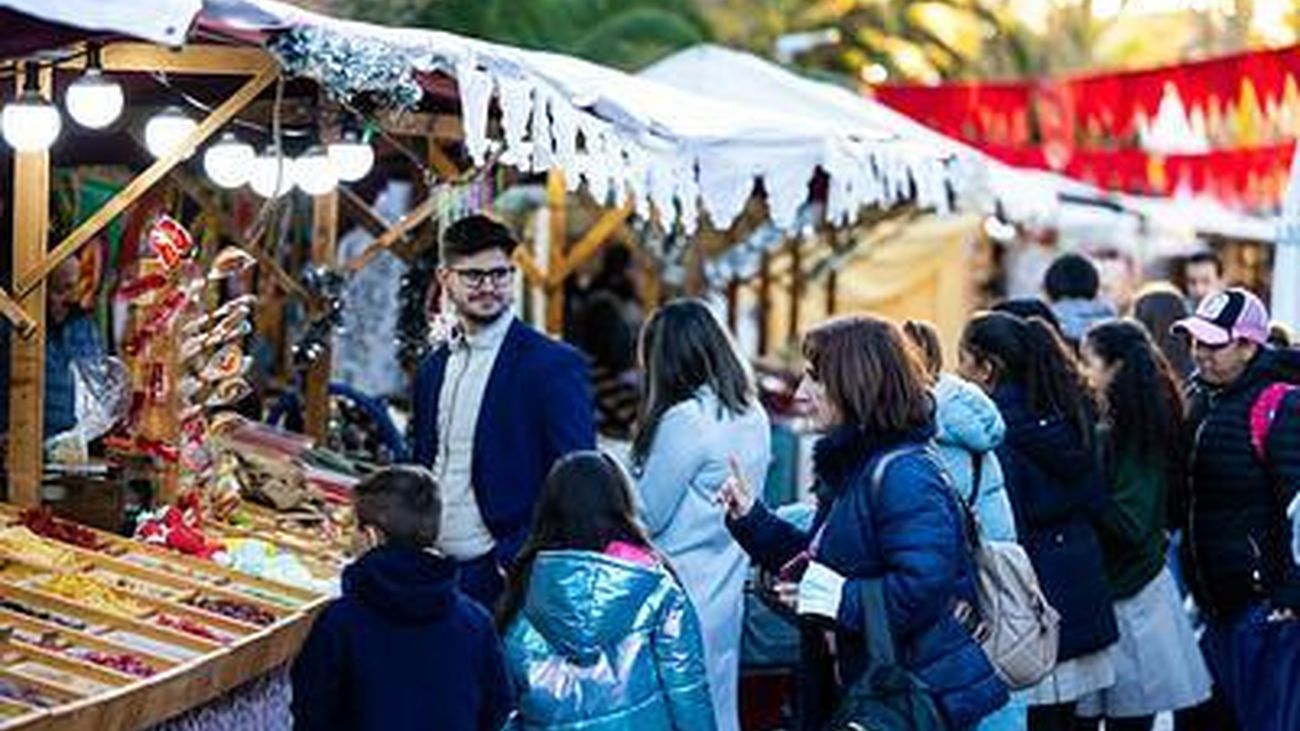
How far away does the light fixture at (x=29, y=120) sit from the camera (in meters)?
7.22

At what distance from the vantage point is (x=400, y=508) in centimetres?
603

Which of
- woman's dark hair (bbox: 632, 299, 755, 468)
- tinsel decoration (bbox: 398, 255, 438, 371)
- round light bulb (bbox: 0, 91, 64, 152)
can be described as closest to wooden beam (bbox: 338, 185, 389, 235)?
tinsel decoration (bbox: 398, 255, 438, 371)

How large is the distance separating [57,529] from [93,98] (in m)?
1.42

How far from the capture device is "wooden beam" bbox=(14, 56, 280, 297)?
778cm

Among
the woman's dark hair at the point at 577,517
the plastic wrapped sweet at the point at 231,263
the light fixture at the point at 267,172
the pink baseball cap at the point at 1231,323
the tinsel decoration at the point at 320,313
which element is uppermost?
the light fixture at the point at 267,172

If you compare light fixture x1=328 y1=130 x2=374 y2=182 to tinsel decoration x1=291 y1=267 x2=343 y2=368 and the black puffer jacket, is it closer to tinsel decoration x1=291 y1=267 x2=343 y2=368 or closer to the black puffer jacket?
tinsel decoration x1=291 y1=267 x2=343 y2=368

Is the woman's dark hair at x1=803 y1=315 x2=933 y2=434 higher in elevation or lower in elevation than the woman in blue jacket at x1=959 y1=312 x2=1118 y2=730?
higher

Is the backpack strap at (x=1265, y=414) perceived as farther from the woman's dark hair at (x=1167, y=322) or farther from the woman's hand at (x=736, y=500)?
the woman's dark hair at (x=1167, y=322)

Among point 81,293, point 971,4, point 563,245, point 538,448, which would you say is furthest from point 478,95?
point 971,4

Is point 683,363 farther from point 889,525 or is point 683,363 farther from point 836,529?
point 889,525

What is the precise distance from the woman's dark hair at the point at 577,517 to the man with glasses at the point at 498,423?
843 mm

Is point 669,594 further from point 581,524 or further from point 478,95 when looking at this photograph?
point 478,95

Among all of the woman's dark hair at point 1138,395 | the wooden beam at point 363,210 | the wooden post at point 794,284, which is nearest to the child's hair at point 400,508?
the woman's dark hair at point 1138,395

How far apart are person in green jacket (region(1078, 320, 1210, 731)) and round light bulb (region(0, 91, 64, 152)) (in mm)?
3630
